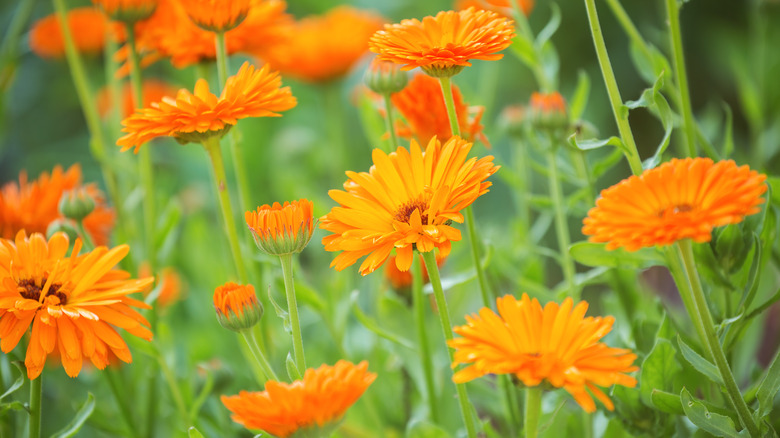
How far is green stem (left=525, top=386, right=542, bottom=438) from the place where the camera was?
1.11 ft

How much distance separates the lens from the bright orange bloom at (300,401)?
30 cm

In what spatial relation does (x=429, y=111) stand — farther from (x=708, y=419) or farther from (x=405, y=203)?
(x=708, y=419)

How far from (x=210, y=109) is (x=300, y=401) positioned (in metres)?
0.17

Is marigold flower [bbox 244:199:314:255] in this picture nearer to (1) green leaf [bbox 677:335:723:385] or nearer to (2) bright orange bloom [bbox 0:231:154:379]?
(2) bright orange bloom [bbox 0:231:154:379]

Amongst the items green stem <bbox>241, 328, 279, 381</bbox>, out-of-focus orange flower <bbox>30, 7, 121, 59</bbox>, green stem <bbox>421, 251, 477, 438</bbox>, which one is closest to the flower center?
green stem <bbox>241, 328, 279, 381</bbox>

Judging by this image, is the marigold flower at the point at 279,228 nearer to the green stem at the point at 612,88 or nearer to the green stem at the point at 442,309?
the green stem at the point at 442,309

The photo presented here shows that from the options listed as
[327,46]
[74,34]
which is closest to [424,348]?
[327,46]

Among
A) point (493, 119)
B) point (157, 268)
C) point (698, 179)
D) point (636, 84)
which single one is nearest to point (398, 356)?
point (157, 268)

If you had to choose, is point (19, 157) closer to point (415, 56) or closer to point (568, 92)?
point (568, 92)

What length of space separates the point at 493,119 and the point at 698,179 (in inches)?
33.9

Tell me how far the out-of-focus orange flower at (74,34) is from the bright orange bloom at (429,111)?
453 mm

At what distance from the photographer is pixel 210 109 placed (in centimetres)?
40

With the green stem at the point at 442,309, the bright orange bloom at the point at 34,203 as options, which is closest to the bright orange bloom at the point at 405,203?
the green stem at the point at 442,309

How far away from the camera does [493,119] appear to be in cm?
117
